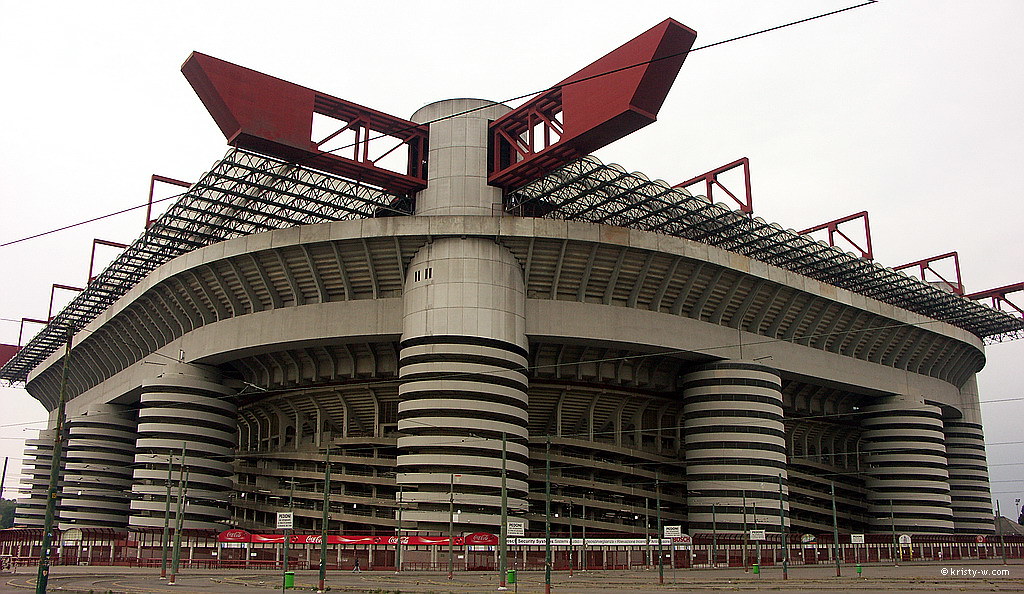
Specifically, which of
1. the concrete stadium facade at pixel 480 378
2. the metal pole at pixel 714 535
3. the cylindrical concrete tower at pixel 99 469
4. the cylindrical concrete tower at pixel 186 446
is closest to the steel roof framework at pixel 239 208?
the concrete stadium facade at pixel 480 378

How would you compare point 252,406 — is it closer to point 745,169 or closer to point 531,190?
point 531,190

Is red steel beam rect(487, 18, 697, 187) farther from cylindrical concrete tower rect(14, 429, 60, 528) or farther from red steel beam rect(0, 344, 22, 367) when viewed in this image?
red steel beam rect(0, 344, 22, 367)

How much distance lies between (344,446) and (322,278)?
47.5 feet

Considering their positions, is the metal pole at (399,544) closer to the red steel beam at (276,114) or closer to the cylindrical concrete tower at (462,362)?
the cylindrical concrete tower at (462,362)

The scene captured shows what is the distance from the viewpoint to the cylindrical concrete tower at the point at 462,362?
6219cm

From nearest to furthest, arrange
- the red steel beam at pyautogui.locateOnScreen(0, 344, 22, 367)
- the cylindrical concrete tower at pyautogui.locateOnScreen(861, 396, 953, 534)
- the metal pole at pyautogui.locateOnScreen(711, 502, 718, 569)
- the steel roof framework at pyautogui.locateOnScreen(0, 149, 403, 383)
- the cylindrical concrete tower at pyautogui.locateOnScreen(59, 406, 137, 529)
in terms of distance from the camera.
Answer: the steel roof framework at pyautogui.locateOnScreen(0, 149, 403, 383), the metal pole at pyautogui.locateOnScreen(711, 502, 718, 569), the cylindrical concrete tower at pyautogui.locateOnScreen(59, 406, 137, 529), the cylindrical concrete tower at pyautogui.locateOnScreen(861, 396, 953, 534), the red steel beam at pyautogui.locateOnScreen(0, 344, 22, 367)

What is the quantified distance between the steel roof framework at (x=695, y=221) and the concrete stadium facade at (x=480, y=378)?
2.04 metres

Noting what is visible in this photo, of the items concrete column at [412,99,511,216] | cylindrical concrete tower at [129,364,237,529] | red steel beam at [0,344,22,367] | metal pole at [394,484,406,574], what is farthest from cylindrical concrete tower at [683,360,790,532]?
red steel beam at [0,344,22,367]

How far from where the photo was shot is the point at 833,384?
8719 cm

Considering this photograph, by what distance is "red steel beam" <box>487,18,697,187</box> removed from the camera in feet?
168

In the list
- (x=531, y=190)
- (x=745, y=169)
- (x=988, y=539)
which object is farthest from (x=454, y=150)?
(x=988, y=539)

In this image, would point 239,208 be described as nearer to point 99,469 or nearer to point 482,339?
point 482,339

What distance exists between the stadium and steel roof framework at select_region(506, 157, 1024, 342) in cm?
32

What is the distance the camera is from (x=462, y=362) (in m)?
63.7
